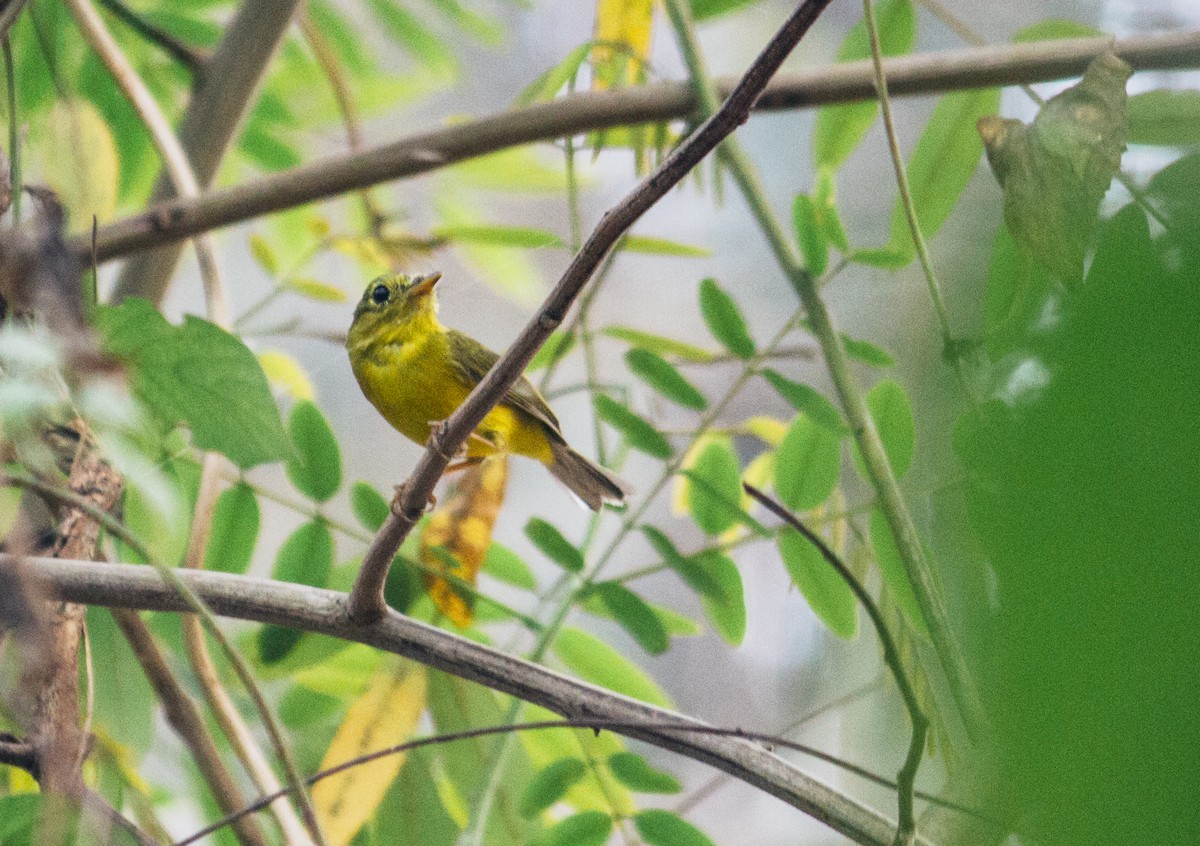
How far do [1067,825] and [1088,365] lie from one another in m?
0.06

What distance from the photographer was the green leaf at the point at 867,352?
103 centimetres

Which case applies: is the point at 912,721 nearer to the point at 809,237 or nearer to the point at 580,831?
the point at 580,831

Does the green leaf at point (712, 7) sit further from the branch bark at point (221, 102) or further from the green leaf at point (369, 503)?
the green leaf at point (369, 503)

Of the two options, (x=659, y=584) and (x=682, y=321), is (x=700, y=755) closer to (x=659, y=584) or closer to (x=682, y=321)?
(x=659, y=584)

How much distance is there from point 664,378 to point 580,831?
1.34 ft

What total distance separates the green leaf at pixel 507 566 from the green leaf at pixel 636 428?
0.19m

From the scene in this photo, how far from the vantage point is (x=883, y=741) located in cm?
51

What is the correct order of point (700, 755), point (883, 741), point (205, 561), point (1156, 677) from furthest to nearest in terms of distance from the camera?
point (205, 561) < point (700, 755) < point (883, 741) < point (1156, 677)

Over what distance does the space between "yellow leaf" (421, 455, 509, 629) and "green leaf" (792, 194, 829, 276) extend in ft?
1.21

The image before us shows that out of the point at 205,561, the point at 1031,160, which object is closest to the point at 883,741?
the point at 1031,160

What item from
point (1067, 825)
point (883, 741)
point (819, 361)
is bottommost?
point (1067, 825)

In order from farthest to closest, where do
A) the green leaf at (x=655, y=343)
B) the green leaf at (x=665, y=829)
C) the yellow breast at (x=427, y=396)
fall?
the yellow breast at (x=427, y=396) < the green leaf at (x=655, y=343) < the green leaf at (x=665, y=829)

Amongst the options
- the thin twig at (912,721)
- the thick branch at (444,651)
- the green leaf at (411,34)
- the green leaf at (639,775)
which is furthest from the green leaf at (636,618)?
the green leaf at (411,34)

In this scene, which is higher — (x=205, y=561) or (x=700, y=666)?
(x=700, y=666)
